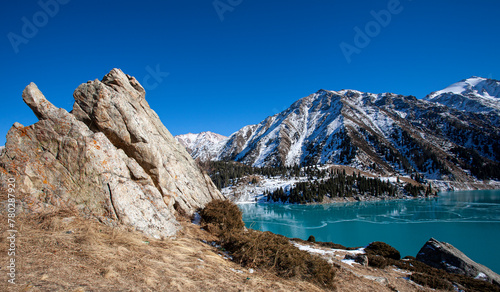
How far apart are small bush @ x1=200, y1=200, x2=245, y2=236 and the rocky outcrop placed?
1782 centimetres

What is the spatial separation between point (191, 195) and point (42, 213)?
839 centimetres

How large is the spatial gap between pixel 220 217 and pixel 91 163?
23.8 ft

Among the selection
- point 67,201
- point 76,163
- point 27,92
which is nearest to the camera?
point 67,201

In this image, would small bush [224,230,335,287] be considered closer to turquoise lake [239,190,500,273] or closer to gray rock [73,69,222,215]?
gray rock [73,69,222,215]

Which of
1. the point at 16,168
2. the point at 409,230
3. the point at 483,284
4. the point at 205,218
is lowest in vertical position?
the point at 409,230

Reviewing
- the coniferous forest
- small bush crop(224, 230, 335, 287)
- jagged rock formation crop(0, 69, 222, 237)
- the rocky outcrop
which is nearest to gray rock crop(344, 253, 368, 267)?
small bush crop(224, 230, 335, 287)

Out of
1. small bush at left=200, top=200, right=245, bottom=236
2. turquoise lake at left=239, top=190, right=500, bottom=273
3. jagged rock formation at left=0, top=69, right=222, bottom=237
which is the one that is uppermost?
jagged rock formation at left=0, top=69, right=222, bottom=237

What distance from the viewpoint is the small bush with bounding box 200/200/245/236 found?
12812 millimetres

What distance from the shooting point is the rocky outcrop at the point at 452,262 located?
17472mm

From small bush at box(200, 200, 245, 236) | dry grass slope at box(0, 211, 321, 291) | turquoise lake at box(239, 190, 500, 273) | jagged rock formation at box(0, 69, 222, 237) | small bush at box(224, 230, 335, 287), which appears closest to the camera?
dry grass slope at box(0, 211, 321, 291)

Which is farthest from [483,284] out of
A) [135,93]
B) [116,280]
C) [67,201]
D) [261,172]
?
[261,172]

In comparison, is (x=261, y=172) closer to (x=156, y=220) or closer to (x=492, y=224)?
(x=492, y=224)

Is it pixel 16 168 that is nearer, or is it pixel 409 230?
pixel 16 168

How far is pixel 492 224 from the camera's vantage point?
51.7m
